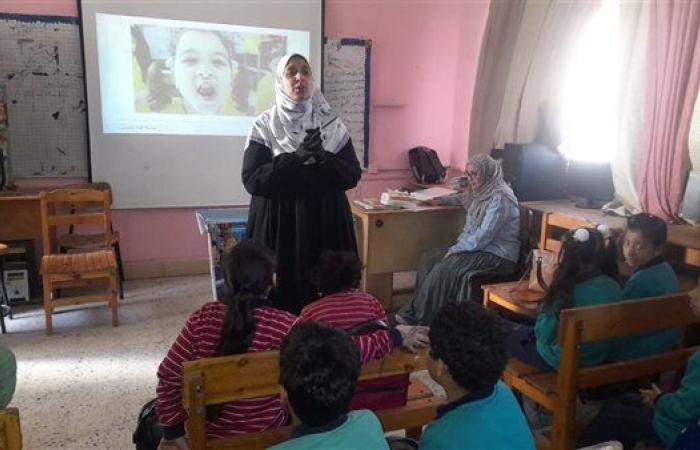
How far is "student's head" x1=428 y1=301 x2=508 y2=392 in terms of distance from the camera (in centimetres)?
114

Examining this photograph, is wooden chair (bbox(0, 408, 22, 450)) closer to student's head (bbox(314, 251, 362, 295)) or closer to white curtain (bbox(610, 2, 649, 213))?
student's head (bbox(314, 251, 362, 295))

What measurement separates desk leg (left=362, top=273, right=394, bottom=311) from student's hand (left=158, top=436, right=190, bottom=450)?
87.3 inches

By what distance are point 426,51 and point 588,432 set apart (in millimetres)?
3768

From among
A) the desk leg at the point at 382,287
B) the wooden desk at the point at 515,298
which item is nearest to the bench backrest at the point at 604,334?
the wooden desk at the point at 515,298

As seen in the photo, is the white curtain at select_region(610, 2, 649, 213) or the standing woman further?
the white curtain at select_region(610, 2, 649, 213)

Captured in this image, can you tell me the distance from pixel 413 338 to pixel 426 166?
3234mm

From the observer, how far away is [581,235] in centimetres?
214

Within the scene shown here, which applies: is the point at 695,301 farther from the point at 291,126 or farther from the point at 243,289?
the point at 291,126

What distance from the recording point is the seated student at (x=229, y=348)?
1430 millimetres

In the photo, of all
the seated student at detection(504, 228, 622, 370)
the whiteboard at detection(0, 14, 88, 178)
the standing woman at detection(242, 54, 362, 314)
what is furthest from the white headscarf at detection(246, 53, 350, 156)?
the whiteboard at detection(0, 14, 88, 178)

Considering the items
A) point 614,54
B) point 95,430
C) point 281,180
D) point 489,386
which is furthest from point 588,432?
point 614,54

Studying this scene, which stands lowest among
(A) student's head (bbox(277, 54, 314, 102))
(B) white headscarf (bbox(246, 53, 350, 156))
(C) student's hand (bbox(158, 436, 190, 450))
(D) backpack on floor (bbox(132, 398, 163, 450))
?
(D) backpack on floor (bbox(132, 398, 163, 450))

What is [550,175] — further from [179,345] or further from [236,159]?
[179,345]

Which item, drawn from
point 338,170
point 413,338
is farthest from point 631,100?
point 413,338
